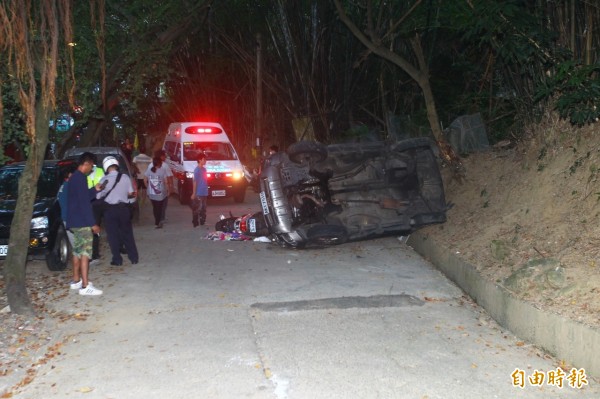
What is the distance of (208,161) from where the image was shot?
19.4 m

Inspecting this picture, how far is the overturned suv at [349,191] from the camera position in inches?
430

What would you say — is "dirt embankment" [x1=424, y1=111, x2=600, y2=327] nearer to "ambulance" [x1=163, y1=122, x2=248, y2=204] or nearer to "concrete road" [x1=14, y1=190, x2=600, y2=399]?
"concrete road" [x1=14, y1=190, x2=600, y2=399]

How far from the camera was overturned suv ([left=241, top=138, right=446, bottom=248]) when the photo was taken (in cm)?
1093

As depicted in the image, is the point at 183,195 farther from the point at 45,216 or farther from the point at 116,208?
the point at 45,216

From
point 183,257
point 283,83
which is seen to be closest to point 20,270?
point 183,257

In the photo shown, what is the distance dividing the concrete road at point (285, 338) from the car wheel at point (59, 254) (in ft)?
1.98

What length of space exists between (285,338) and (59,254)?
16.5 feet

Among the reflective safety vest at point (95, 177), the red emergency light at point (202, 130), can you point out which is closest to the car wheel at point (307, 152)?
the reflective safety vest at point (95, 177)

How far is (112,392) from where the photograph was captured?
5.28 metres

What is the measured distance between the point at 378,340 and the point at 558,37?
613 cm

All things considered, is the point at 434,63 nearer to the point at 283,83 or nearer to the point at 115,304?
the point at 283,83

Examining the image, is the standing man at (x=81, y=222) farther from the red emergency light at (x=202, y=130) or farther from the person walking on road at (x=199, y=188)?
the red emergency light at (x=202, y=130)

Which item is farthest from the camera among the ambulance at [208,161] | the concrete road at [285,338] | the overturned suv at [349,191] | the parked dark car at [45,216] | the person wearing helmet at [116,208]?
the ambulance at [208,161]

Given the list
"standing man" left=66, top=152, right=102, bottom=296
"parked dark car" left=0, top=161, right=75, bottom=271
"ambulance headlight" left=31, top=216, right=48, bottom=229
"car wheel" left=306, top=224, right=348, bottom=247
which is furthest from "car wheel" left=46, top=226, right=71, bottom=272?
"car wheel" left=306, top=224, right=348, bottom=247
